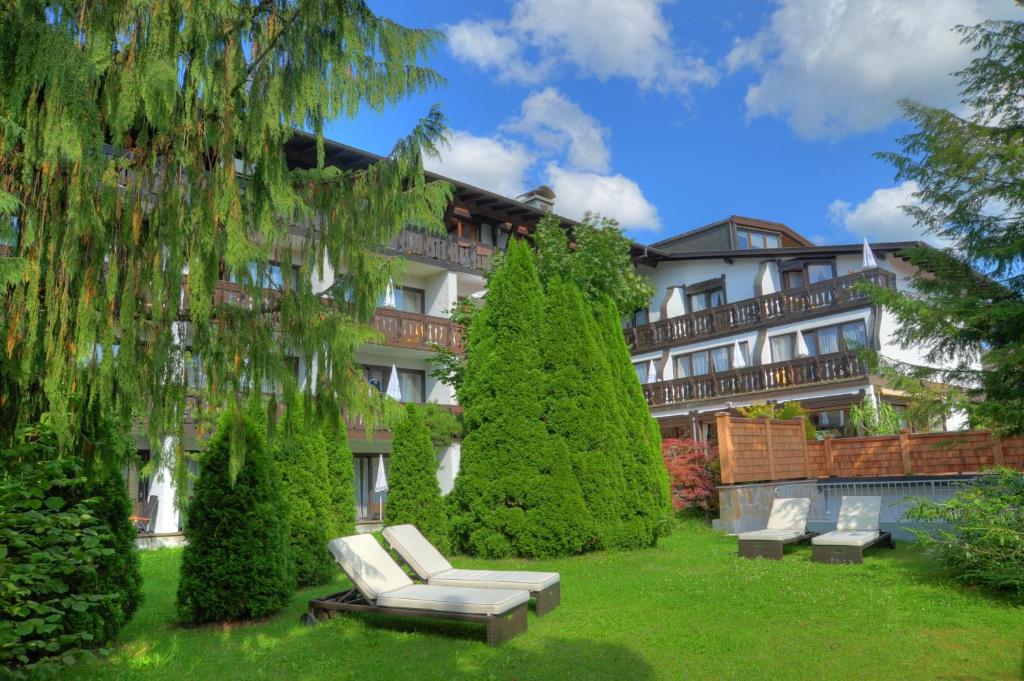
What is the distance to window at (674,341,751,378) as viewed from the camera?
Answer: 94.5ft

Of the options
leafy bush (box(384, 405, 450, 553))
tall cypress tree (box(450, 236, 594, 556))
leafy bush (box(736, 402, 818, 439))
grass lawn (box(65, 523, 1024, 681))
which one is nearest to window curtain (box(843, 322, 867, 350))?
leafy bush (box(736, 402, 818, 439))

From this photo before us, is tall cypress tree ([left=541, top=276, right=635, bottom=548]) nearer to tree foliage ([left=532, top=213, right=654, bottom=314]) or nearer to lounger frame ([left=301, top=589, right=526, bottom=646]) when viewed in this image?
tree foliage ([left=532, top=213, right=654, bottom=314])

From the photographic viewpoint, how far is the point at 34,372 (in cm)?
414

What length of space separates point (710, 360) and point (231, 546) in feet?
80.8

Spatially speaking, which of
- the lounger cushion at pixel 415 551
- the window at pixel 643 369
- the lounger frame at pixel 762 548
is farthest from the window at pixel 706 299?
the lounger cushion at pixel 415 551

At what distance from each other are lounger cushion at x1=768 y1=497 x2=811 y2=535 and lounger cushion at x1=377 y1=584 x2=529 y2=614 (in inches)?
307

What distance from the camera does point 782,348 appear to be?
28.1 meters

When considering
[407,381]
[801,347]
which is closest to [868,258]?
[801,347]

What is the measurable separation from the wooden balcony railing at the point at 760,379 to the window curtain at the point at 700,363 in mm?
1141

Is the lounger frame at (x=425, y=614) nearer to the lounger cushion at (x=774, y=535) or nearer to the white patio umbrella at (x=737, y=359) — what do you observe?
the lounger cushion at (x=774, y=535)

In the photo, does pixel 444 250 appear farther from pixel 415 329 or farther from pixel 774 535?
pixel 774 535

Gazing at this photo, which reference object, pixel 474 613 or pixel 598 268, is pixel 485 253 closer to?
pixel 598 268

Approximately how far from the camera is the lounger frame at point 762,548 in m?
12.1

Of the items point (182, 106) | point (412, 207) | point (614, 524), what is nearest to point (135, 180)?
point (182, 106)
